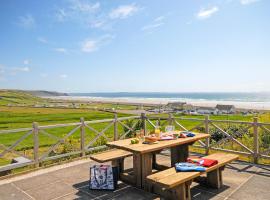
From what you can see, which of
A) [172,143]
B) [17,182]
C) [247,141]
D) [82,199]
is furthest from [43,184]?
[247,141]

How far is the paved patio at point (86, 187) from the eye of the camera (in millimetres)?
4811

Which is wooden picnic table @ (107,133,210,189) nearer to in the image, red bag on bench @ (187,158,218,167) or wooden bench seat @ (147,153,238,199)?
wooden bench seat @ (147,153,238,199)

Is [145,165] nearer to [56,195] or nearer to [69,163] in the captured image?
[56,195]

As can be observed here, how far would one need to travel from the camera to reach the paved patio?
4811 millimetres

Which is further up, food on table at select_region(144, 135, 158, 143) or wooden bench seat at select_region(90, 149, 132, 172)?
food on table at select_region(144, 135, 158, 143)

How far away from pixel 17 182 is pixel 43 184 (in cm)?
66

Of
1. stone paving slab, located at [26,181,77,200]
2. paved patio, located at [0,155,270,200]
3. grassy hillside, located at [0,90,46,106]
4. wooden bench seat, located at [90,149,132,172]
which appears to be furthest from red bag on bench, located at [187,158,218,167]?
grassy hillside, located at [0,90,46,106]

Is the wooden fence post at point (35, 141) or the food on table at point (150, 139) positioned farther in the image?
the wooden fence post at point (35, 141)

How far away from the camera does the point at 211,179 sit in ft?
17.0

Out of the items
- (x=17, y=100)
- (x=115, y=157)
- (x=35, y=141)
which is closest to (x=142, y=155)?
(x=115, y=157)

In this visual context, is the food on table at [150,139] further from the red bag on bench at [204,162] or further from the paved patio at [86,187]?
the paved patio at [86,187]

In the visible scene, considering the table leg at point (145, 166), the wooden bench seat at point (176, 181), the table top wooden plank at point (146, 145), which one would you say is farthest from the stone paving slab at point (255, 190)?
the table leg at point (145, 166)

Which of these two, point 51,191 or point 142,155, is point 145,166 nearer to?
point 142,155

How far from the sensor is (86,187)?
5305mm
